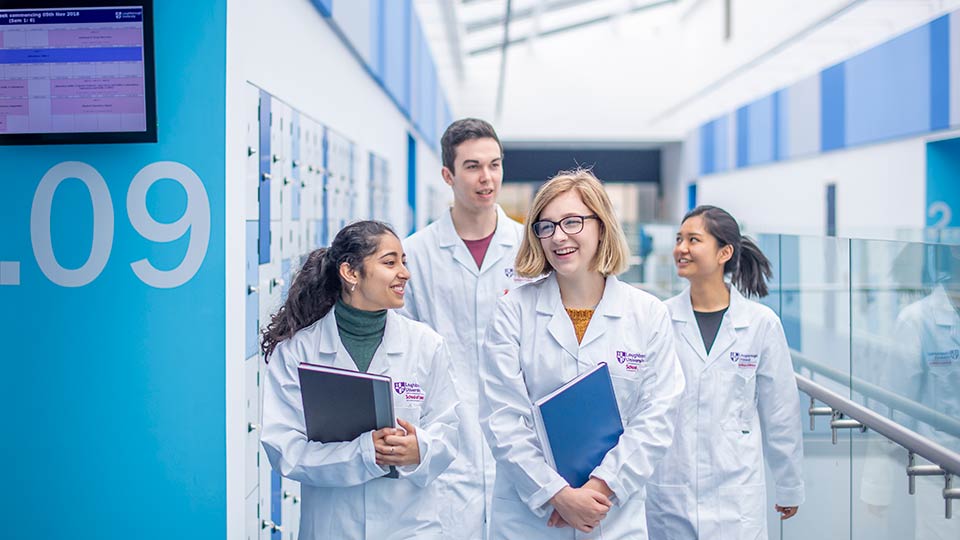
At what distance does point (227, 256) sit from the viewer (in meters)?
2.94

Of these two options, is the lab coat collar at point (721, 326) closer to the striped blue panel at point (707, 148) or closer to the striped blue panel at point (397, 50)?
the striped blue panel at point (397, 50)

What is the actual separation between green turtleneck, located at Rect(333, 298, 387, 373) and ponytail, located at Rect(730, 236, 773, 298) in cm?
161

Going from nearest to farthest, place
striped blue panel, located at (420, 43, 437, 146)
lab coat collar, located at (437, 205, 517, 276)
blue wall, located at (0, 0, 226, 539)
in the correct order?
blue wall, located at (0, 0, 226, 539), lab coat collar, located at (437, 205, 517, 276), striped blue panel, located at (420, 43, 437, 146)

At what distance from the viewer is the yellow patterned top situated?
8.70 ft

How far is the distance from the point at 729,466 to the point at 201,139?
6.92 ft

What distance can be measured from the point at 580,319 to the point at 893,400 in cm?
144

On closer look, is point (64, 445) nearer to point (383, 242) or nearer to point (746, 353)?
point (383, 242)

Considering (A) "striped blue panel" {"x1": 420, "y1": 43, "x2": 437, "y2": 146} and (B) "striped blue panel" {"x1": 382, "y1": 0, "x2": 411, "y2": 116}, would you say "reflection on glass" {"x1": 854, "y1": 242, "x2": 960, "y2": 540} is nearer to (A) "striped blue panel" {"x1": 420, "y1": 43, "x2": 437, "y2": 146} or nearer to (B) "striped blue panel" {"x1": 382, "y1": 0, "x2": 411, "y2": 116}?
(B) "striped blue panel" {"x1": 382, "y1": 0, "x2": 411, "y2": 116}

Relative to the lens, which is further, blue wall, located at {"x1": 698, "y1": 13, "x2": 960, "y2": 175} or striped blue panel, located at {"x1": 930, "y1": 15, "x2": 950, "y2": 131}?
blue wall, located at {"x1": 698, "y1": 13, "x2": 960, "y2": 175}

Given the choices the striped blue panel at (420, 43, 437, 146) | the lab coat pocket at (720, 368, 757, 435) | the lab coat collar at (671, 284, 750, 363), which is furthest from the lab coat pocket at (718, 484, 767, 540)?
the striped blue panel at (420, 43, 437, 146)

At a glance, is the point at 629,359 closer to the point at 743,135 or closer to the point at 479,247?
the point at 479,247

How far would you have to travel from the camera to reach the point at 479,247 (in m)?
3.55

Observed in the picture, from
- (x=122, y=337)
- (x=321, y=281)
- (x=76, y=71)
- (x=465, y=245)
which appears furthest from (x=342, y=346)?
(x=76, y=71)

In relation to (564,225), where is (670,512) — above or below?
below
